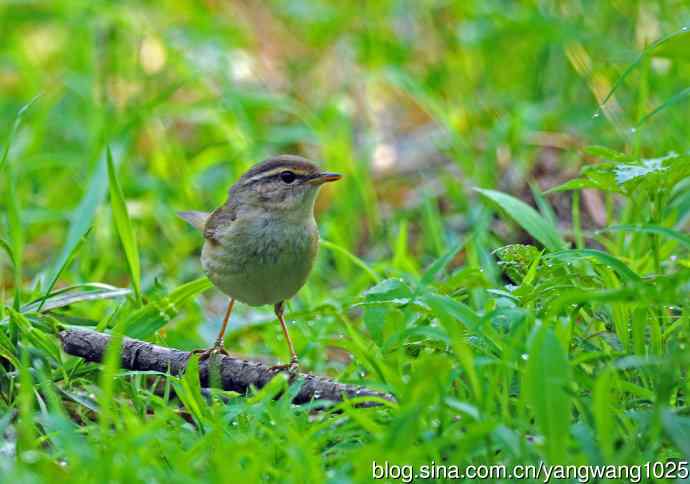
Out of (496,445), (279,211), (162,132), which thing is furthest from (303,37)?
(496,445)

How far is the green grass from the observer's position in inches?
119

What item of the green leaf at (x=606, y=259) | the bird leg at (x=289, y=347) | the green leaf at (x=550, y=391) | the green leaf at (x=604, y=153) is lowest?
the bird leg at (x=289, y=347)

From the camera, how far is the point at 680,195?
486 cm

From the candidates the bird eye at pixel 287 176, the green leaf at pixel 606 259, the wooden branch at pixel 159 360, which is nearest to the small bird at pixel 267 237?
the bird eye at pixel 287 176

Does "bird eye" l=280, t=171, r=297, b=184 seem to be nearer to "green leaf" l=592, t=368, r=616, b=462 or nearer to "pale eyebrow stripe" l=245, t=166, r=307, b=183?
"pale eyebrow stripe" l=245, t=166, r=307, b=183

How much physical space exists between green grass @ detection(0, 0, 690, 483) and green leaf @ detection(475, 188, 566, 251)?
24 mm

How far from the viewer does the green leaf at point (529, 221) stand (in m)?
4.34

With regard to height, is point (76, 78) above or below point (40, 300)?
above

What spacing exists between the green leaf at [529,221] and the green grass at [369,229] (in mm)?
24

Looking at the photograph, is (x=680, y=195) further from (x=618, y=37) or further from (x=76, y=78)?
(x=76, y=78)

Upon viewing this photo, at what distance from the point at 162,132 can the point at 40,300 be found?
3492 mm

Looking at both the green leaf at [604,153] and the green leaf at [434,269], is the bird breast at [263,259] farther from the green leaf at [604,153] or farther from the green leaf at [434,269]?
the green leaf at [604,153]

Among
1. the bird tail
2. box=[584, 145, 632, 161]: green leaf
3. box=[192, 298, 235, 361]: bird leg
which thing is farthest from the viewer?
the bird tail

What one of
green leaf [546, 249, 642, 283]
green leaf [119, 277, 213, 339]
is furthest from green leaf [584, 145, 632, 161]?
green leaf [119, 277, 213, 339]
